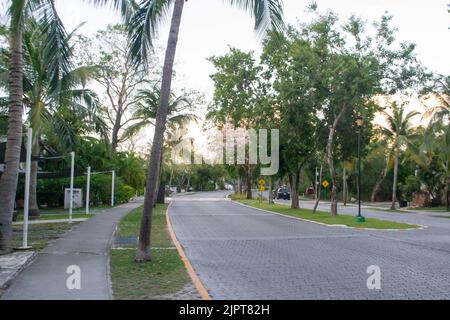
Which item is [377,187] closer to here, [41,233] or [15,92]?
[41,233]

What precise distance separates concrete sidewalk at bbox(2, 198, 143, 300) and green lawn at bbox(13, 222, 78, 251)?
0.38m

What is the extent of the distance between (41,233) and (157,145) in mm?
8087

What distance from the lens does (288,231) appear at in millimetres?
19391

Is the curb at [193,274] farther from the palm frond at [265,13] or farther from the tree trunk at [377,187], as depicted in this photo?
the tree trunk at [377,187]

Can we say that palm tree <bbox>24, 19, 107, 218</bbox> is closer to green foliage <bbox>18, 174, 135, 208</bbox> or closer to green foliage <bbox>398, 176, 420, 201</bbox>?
green foliage <bbox>18, 174, 135, 208</bbox>

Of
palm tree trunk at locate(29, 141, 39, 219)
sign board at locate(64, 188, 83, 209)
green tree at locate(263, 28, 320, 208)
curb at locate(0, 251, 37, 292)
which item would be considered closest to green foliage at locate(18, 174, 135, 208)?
sign board at locate(64, 188, 83, 209)

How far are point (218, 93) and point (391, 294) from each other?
31632 mm

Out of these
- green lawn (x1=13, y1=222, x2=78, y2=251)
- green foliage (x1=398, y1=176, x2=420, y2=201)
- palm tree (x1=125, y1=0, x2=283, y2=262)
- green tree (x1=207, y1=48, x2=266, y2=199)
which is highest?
green tree (x1=207, y1=48, x2=266, y2=199)

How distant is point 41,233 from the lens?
16.8 m

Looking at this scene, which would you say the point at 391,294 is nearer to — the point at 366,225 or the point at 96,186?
the point at 366,225

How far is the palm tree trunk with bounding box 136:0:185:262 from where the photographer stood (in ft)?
35.2

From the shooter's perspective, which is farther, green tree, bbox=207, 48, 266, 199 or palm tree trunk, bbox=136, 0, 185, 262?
green tree, bbox=207, 48, 266, 199

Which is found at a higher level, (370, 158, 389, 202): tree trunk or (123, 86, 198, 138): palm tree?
(123, 86, 198, 138): palm tree
